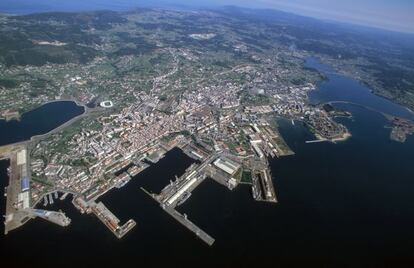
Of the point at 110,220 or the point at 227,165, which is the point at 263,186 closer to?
the point at 227,165

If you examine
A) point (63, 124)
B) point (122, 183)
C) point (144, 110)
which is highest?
point (144, 110)

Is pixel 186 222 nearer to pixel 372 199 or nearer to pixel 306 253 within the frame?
pixel 306 253

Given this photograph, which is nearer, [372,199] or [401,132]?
[372,199]

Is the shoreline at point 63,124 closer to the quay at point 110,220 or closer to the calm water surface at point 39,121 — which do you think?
the calm water surface at point 39,121

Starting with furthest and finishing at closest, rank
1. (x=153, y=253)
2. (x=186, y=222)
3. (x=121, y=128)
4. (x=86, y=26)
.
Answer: (x=86, y=26) → (x=121, y=128) → (x=186, y=222) → (x=153, y=253)

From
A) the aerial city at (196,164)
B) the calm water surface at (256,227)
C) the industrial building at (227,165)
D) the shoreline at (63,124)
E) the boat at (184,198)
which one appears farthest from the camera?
the shoreline at (63,124)

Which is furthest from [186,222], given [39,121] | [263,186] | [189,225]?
[39,121]

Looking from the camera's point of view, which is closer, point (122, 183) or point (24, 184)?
Answer: point (24, 184)

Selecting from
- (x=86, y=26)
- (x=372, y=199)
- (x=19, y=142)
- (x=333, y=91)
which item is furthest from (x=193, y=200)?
(x=86, y=26)

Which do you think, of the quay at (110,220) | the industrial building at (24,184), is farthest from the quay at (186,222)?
the industrial building at (24,184)
